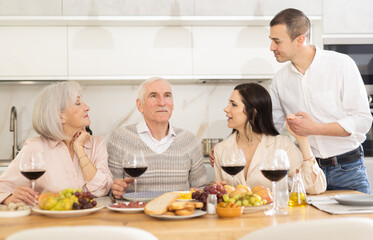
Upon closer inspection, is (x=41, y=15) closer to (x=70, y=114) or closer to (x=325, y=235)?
(x=70, y=114)

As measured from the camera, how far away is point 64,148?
2.32 m

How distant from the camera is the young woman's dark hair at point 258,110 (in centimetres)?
254

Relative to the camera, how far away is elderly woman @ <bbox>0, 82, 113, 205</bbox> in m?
2.19

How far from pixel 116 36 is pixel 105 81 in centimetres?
40

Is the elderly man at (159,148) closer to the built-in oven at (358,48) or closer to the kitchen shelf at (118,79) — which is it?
the kitchen shelf at (118,79)

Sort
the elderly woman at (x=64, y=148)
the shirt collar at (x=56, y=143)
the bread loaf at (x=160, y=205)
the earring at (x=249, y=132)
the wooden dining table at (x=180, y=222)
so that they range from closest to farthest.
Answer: the wooden dining table at (x=180, y=222)
the bread loaf at (x=160, y=205)
the elderly woman at (x=64, y=148)
the shirt collar at (x=56, y=143)
the earring at (x=249, y=132)

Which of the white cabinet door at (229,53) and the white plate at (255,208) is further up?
the white cabinet door at (229,53)

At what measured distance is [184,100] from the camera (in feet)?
13.8

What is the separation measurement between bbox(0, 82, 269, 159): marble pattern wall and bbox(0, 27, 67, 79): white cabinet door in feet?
1.24

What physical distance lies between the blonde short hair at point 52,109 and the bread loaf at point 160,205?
31.5 inches

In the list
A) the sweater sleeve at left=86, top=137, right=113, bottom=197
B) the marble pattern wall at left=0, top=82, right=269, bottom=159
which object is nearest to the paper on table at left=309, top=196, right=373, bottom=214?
the sweater sleeve at left=86, top=137, right=113, bottom=197

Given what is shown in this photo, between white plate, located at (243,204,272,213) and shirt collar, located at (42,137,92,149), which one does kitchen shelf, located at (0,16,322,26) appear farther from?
white plate, located at (243,204,272,213)

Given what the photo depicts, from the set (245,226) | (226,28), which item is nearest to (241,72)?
(226,28)

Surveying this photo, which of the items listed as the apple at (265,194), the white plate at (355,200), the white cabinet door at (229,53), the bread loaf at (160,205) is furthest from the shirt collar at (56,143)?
the white cabinet door at (229,53)
